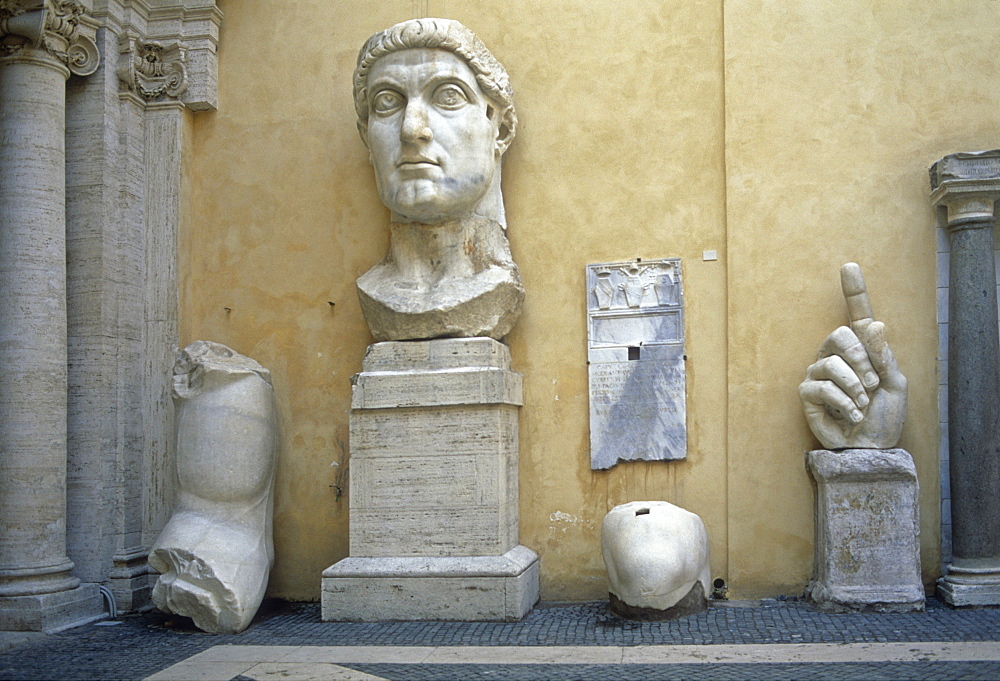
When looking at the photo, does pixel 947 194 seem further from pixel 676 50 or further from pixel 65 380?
pixel 65 380

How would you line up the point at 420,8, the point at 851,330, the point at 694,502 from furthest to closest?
1. the point at 420,8
2. the point at 694,502
3. the point at 851,330

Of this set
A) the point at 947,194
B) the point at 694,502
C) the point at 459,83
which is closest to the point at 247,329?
the point at 459,83

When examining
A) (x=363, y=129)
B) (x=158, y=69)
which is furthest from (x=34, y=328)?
(x=363, y=129)

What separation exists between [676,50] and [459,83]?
1284mm

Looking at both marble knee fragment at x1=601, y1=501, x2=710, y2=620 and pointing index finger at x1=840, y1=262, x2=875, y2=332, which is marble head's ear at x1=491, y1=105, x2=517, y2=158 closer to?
pointing index finger at x1=840, y1=262, x2=875, y2=332

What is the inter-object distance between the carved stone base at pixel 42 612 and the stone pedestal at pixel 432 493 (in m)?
1.31

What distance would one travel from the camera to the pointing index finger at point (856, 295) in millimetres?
5168

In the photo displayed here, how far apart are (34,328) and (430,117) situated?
230 centimetres

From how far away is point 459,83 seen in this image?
5.43m

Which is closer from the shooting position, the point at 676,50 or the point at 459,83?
the point at 459,83

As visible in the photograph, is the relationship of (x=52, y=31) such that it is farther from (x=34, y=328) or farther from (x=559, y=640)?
(x=559, y=640)

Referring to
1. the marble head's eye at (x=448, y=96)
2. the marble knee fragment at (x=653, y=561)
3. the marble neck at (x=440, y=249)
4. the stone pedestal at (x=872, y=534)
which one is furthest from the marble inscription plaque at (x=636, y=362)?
the marble head's eye at (x=448, y=96)

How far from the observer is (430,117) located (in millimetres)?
5406

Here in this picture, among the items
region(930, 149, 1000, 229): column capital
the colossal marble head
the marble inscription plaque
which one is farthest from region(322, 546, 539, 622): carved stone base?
region(930, 149, 1000, 229): column capital
